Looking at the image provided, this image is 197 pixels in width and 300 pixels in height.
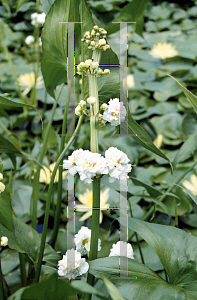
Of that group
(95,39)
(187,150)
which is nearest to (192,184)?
(187,150)

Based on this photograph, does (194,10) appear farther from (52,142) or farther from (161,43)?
(52,142)

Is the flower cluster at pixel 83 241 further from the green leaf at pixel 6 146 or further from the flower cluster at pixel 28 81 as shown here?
the flower cluster at pixel 28 81

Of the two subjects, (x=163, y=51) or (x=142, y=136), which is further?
(x=163, y=51)

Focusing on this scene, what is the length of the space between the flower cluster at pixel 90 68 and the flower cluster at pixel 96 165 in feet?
0.25

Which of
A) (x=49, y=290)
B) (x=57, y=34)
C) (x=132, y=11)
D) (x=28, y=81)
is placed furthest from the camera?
(x=28, y=81)

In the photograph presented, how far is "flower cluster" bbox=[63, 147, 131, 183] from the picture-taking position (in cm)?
23

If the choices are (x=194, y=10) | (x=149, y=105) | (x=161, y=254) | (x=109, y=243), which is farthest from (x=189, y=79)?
(x=161, y=254)

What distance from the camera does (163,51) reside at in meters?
1.07

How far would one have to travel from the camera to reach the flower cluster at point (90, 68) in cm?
26

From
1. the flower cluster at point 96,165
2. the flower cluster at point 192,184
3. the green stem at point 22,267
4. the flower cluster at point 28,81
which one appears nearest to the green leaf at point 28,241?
the green stem at point 22,267

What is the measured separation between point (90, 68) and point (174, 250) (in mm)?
211

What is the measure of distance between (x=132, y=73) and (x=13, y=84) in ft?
1.55

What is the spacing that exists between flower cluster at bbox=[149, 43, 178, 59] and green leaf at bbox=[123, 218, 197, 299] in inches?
35.1
